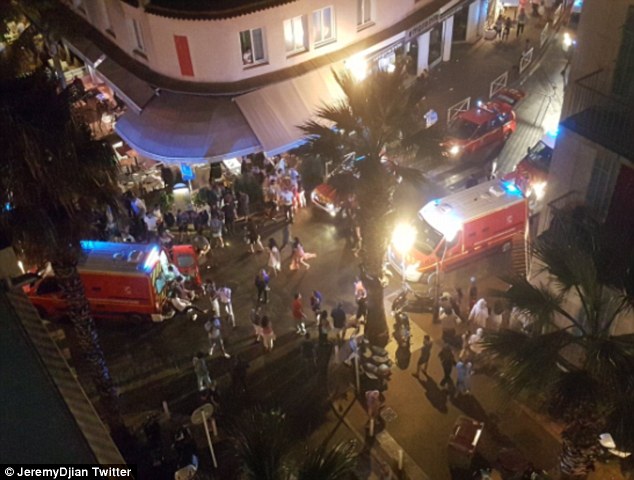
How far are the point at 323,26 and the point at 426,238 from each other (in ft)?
32.3

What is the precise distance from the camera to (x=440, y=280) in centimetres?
2111

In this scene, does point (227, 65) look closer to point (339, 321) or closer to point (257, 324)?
point (257, 324)

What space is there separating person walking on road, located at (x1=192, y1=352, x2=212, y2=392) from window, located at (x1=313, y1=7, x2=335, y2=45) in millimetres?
13932

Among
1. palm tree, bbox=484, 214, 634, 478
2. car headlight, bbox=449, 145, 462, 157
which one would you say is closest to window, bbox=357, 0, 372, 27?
car headlight, bbox=449, 145, 462, 157

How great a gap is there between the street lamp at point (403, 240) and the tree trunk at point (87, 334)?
9.70 metres

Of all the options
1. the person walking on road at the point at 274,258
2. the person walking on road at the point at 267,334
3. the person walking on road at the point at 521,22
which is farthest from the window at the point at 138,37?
the person walking on road at the point at 521,22

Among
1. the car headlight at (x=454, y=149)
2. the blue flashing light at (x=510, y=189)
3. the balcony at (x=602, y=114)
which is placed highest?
the balcony at (x=602, y=114)

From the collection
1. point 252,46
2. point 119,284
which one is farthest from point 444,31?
point 119,284

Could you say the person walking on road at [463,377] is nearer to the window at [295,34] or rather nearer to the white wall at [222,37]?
the white wall at [222,37]

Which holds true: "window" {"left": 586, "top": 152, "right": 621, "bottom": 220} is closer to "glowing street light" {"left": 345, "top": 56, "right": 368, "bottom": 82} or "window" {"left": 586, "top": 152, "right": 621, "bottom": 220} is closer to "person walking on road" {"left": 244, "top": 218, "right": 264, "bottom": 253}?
"person walking on road" {"left": 244, "top": 218, "right": 264, "bottom": 253}

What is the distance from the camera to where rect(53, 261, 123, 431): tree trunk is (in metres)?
14.6

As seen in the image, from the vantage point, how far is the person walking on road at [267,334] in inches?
746

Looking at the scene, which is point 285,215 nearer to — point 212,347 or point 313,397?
point 212,347

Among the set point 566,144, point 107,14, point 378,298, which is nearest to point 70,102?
point 378,298
